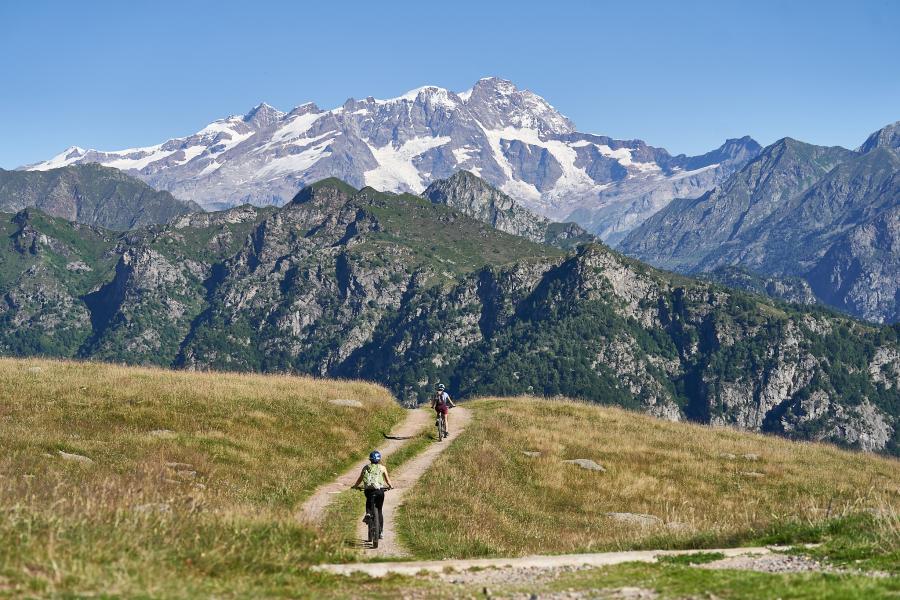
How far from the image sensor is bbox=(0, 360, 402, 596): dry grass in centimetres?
1423

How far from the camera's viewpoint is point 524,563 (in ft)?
60.3

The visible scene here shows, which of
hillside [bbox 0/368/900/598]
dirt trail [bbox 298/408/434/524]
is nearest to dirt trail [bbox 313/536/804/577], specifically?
hillside [bbox 0/368/900/598]

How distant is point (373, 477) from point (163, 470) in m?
8.77

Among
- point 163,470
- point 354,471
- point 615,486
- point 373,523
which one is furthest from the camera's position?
point 615,486

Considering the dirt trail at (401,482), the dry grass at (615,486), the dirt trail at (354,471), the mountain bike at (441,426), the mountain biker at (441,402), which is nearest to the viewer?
the dirt trail at (401,482)

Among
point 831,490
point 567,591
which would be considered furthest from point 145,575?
point 831,490

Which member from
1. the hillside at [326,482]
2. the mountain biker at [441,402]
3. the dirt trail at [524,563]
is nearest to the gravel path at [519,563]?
the dirt trail at [524,563]

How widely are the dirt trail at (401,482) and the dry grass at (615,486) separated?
2.01ft

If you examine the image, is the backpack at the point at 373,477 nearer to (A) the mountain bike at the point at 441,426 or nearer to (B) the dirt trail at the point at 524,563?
(B) the dirt trail at the point at 524,563

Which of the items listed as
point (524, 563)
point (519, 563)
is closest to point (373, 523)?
point (519, 563)

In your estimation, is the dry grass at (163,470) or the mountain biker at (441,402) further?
the mountain biker at (441,402)

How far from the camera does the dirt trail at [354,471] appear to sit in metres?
26.9

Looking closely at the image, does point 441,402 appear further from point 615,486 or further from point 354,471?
point 615,486

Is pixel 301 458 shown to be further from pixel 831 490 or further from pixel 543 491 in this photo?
pixel 831 490
